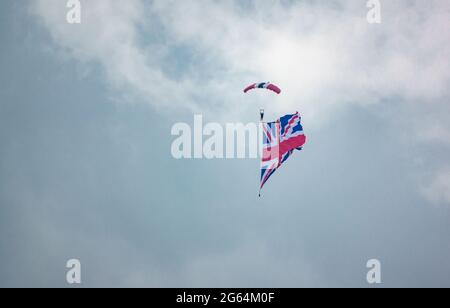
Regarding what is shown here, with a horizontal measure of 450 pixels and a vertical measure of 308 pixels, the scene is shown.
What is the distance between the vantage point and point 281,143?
20.7 m

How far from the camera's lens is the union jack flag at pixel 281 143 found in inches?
794

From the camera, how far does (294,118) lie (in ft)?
68.5

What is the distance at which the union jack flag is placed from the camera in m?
20.2
